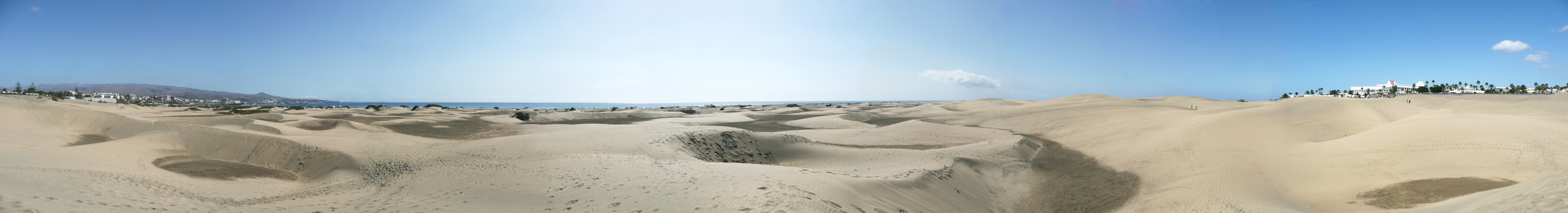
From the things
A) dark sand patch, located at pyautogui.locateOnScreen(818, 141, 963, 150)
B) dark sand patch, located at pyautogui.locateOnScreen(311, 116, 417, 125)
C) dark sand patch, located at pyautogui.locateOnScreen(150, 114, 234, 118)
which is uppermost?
dark sand patch, located at pyautogui.locateOnScreen(150, 114, 234, 118)

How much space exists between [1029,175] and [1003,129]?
1415 cm

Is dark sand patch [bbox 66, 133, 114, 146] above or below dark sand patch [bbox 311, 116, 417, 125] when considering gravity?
below

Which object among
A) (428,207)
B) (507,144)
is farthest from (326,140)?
(428,207)

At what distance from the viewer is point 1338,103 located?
19844 millimetres

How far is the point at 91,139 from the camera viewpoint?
1459cm

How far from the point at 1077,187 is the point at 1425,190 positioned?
454 cm

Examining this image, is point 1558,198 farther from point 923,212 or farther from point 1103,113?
point 1103,113

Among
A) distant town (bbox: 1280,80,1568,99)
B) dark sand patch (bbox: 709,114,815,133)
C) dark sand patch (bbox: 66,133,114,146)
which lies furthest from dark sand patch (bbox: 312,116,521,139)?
distant town (bbox: 1280,80,1568,99)

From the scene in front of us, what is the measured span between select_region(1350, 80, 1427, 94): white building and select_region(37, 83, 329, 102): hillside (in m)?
251

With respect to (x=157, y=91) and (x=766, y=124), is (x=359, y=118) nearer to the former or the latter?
(x=766, y=124)

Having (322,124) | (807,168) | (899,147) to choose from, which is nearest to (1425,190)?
(807,168)

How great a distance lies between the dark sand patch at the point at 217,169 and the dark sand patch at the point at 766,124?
1398 centimetres

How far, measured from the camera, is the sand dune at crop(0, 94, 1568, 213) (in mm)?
5992

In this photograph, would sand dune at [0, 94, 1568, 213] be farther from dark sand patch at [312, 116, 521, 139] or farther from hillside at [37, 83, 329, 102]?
hillside at [37, 83, 329, 102]
